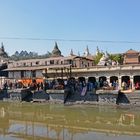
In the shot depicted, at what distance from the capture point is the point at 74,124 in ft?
90.2

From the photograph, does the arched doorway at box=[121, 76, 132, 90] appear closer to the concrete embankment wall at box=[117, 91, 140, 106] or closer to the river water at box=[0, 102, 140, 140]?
the concrete embankment wall at box=[117, 91, 140, 106]

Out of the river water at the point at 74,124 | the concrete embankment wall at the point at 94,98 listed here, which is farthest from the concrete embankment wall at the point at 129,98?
the river water at the point at 74,124

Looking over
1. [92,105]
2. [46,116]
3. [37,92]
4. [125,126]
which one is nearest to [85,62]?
[37,92]

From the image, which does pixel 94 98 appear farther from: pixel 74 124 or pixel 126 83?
pixel 74 124

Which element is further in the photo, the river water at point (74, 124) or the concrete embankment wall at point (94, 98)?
the concrete embankment wall at point (94, 98)

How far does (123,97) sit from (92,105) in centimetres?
391

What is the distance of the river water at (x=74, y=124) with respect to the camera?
22125 millimetres

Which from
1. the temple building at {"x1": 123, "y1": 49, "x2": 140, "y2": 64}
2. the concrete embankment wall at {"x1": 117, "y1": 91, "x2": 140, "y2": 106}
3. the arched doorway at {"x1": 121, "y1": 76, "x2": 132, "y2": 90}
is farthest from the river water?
the temple building at {"x1": 123, "y1": 49, "x2": 140, "y2": 64}

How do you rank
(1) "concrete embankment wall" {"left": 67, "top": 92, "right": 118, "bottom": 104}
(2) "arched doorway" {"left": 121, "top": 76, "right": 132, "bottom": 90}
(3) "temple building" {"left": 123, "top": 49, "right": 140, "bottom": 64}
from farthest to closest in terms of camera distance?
(3) "temple building" {"left": 123, "top": 49, "right": 140, "bottom": 64}, (2) "arched doorway" {"left": 121, "top": 76, "right": 132, "bottom": 90}, (1) "concrete embankment wall" {"left": 67, "top": 92, "right": 118, "bottom": 104}

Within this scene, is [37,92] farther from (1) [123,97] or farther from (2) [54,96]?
(1) [123,97]

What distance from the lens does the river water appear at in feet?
72.6

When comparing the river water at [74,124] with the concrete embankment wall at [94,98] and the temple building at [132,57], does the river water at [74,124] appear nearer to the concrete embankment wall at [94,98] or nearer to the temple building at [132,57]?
the concrete embankment wall at [94,98]

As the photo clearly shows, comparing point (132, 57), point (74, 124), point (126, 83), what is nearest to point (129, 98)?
point (126, 83)

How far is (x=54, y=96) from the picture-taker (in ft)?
144
